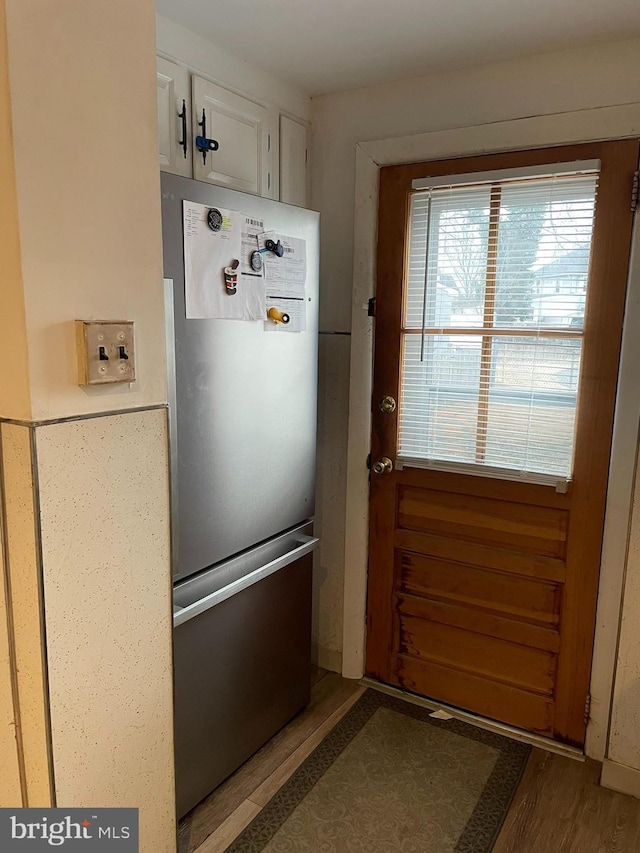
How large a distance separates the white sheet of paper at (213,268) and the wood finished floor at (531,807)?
1.44 meters

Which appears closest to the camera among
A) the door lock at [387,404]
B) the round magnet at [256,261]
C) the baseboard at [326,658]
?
the round magnet at [256,261]

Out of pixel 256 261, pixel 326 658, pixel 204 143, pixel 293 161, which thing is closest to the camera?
pixel 256 261

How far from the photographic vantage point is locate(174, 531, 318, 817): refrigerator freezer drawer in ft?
5.42

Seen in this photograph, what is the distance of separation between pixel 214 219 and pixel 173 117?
432 millimetres

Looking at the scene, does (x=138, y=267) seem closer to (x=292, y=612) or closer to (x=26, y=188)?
(x=26, y=188)

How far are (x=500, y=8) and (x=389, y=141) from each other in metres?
0.56

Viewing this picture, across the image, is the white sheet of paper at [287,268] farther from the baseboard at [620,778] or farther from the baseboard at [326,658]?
the baseboard at [620,778]

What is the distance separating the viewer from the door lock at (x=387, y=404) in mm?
2207

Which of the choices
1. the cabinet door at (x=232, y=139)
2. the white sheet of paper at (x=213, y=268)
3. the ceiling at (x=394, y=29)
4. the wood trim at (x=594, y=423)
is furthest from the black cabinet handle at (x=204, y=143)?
the wood trim at (x=594, y=423)

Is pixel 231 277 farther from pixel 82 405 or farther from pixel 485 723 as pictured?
pixel 485 723

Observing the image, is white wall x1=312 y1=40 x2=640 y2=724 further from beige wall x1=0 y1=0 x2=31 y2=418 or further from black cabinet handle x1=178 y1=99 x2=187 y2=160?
beige wall x1=0 y1=0 x2=31 y2=418

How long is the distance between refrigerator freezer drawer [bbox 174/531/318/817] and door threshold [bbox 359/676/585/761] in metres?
0.35

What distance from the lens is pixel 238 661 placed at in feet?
6.05

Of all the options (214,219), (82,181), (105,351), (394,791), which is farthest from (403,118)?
A: (394,791)
